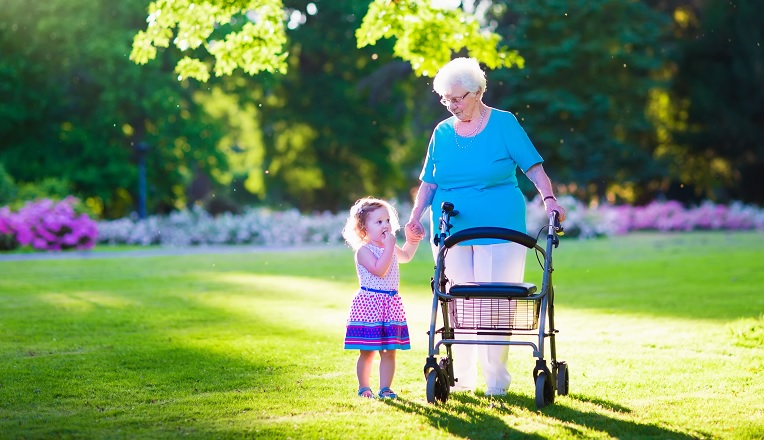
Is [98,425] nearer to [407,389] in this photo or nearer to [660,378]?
[407,389]

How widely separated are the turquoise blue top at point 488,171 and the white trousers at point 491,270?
0.21ft

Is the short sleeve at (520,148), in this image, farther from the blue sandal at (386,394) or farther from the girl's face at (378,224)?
the blue sandal at (386,394)

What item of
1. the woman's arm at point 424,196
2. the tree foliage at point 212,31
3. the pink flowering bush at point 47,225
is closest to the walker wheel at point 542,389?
the woman's arm at point 424,196

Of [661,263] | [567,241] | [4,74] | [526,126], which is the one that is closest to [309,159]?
[526,126]

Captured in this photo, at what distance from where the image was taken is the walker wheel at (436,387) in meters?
5.73

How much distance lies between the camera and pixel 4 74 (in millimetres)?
29656

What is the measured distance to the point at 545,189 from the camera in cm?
595

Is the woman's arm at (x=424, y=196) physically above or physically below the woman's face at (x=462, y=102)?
below

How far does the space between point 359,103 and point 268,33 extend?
25662mm

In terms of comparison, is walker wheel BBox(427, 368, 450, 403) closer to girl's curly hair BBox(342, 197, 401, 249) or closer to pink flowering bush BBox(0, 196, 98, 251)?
girl's curly hair BBox(342, 197, 401, 249)

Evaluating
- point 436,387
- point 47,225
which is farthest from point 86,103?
point 436,387

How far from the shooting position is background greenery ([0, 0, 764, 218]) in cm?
3008

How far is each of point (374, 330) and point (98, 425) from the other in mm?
1530

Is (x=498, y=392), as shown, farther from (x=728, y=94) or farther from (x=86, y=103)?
(x=728, y=94)
